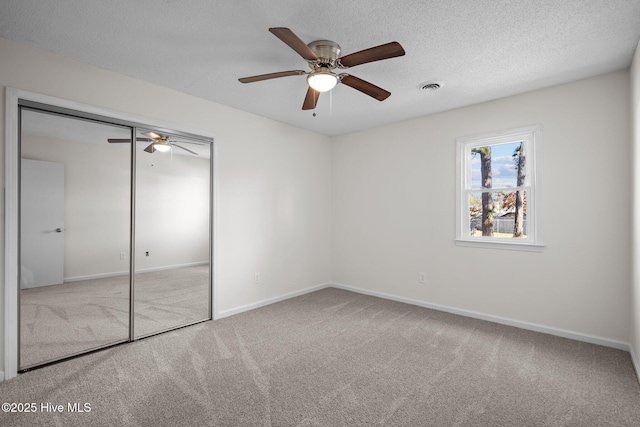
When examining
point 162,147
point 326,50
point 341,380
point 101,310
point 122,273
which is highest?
point 326,50

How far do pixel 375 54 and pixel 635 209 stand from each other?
245 cm

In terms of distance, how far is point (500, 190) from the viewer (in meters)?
3.62

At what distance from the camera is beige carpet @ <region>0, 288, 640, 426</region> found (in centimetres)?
193

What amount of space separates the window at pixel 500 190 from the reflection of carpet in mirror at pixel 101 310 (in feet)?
10.8

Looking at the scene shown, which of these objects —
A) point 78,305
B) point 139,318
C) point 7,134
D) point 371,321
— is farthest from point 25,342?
point 371,321

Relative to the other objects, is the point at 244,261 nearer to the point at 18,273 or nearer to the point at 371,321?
the point at 371,321

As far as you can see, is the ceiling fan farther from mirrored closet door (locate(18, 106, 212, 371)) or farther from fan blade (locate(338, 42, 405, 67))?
mirrored closet door (locate(18, 106, 212, 371))

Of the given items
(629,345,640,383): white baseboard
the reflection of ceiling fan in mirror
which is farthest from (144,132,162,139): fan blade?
(629,345,640,383): white baseboard

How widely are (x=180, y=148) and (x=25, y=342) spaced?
7.10ft

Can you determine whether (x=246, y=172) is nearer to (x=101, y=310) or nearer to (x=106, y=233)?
(x=106, y=233)

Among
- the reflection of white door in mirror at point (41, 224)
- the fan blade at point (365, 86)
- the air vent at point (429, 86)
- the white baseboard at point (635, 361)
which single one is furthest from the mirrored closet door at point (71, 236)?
the white baseboard at point (635, 361)

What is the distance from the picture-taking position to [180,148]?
3438mm

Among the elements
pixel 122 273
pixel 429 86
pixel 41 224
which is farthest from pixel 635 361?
pixel 41 224

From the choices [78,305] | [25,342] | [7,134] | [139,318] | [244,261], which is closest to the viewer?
[7,134]
